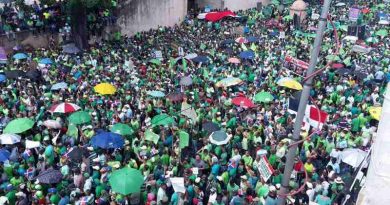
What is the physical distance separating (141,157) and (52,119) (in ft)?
12.4

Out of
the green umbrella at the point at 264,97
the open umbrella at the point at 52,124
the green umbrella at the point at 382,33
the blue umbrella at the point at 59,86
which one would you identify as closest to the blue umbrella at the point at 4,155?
the open umbrella at the point at 52,124

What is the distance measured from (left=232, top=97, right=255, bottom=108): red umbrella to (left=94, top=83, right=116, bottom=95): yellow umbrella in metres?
4.17

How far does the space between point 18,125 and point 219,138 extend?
5.48 metres

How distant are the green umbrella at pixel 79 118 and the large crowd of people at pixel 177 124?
0.21 ft

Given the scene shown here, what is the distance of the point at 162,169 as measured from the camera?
38.7ft

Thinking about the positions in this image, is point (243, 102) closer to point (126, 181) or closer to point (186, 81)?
point (186, 81)

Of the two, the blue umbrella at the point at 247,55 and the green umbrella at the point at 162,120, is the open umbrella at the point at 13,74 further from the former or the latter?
the blue umbrella at the point at 247,55

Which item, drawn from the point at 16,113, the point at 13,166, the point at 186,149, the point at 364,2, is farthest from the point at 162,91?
the point at 364,2

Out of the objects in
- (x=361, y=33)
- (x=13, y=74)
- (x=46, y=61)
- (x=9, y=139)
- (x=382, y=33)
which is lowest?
(x=9, y=139)

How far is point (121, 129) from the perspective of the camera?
43.5 feet

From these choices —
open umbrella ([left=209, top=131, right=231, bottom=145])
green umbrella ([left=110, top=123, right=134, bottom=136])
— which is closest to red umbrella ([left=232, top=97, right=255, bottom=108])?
open umbrella ([left=209, top=131, right=231, bottom=145])

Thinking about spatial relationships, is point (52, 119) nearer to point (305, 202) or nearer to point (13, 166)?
point (13, 166)

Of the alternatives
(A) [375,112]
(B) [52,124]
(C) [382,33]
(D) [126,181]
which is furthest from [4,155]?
(C) [382,33]

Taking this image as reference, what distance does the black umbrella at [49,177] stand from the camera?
35.0 feet
